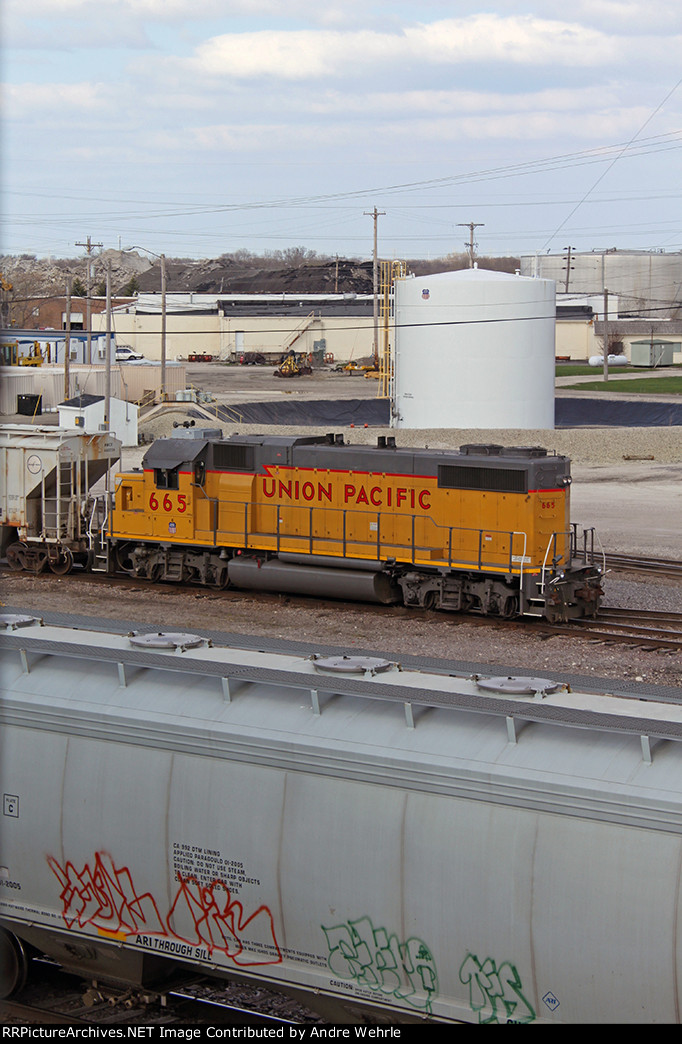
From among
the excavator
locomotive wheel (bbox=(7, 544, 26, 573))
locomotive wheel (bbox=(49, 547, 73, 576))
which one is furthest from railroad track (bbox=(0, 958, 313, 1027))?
the excavator

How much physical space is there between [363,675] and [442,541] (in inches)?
560

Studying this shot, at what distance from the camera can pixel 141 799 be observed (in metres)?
8.34

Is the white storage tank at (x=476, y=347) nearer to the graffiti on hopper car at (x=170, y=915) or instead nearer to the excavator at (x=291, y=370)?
the graffiti on hopper car at (x=170, y=915)

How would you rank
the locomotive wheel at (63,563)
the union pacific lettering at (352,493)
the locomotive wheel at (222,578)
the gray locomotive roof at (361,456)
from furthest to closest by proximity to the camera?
the locomotive wheel at (63,563) < the locomotive wheel at (222,578) < the union pacific lettering at (352,493) < the gray locomotive roof at (361,456)

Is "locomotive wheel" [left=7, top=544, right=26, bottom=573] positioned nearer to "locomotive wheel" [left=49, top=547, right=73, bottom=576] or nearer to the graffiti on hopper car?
"locomotive wheel" [left=49, top=547, right=73, bottom=576]

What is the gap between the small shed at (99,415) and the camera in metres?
49.0

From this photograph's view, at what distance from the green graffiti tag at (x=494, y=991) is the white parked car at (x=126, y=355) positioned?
290 feet

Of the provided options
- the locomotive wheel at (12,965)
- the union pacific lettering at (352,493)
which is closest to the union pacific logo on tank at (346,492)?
the union pacific lettering at (352,493)

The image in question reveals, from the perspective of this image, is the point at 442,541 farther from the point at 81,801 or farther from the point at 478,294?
the point at 478,294

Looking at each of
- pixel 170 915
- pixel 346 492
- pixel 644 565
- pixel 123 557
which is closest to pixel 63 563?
pixel 123 557

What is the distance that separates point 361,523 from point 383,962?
660 inches

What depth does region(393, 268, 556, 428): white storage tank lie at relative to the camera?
49.5 m

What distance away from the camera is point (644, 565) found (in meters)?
28.2

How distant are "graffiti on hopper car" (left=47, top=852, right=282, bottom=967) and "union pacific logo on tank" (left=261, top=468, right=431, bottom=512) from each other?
15.3 meters
